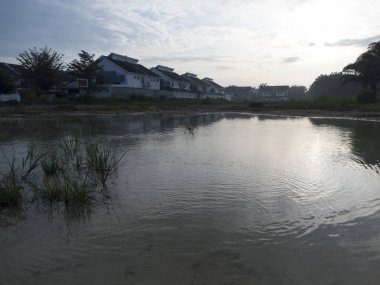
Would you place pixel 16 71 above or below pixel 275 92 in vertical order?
above

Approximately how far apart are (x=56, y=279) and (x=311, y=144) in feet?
43.1

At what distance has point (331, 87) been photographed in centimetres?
8719

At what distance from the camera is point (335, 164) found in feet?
34.8

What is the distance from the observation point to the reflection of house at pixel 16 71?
48.5 metres

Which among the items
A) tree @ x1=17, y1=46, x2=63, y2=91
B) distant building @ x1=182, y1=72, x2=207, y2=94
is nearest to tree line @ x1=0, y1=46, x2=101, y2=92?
tree @ x1=17, y1=46, x2=63, y2=91

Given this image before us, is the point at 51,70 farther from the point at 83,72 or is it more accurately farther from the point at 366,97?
the point at 366,97

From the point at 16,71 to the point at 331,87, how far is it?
238 ft

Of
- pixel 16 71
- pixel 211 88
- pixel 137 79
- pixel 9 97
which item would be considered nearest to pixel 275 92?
pixel 211 88

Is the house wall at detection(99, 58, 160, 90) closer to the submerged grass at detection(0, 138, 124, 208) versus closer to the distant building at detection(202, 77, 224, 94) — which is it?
the distant building at detection(202, 77, 224, 94)

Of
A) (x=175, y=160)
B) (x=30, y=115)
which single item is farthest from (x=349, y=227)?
(x=30, y=115)

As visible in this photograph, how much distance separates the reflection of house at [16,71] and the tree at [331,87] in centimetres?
6213

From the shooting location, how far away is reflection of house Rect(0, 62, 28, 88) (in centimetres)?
4853

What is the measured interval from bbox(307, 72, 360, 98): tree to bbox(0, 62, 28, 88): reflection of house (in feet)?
204

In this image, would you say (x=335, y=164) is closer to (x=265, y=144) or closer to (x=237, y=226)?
(x=265, y=144)
